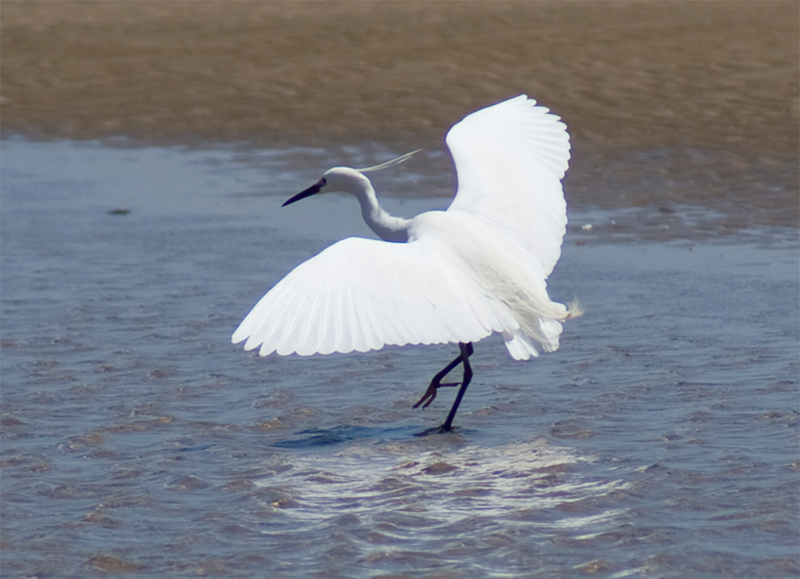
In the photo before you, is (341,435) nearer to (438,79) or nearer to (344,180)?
(344,180)

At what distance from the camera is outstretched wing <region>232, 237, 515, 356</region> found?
4777 mm

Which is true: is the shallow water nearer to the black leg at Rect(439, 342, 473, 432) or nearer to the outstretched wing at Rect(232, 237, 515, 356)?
the black leg at Rect(439, 342, 473, 432)

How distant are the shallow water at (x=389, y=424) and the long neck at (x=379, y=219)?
2.47 ft

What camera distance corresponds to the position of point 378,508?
469cm

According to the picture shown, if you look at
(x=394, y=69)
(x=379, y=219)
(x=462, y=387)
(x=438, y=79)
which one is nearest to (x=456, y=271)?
(x=462, y=387)

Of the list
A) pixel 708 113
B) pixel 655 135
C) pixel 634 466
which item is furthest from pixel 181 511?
pixel 708 113

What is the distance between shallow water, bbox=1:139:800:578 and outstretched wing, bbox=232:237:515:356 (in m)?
0.59

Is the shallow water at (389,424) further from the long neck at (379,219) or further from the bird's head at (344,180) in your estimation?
the bird's head at (344,180)

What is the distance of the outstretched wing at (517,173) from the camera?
6164 mm

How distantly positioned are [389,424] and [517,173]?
1535mm

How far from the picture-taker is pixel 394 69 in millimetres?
15633

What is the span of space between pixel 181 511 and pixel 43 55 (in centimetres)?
1366

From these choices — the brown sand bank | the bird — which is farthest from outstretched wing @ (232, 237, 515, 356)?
the brown sand bank

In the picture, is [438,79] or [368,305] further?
[438,79]
